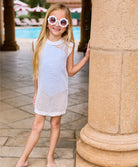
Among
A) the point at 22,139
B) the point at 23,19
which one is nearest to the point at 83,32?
the point at 22,139

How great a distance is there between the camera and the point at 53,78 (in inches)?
94.1

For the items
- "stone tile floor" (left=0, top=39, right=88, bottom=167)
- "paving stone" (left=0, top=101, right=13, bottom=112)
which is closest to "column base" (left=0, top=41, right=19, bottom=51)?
"stone tile floor" (left=0, top=39, right=88, bottom=167)

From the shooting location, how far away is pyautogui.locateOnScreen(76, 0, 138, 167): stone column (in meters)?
2.26

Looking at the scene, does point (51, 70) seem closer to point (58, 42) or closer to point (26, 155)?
point (58, 42)

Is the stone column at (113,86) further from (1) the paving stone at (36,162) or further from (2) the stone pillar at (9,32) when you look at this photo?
(2) the stone pillar at (9,32)

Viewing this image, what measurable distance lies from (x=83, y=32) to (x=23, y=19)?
21065 millimetres

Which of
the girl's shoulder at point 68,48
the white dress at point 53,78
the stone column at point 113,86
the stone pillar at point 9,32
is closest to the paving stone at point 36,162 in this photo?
the stone column at point 113,86

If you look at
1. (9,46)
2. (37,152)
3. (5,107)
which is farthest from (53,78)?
(9,46)

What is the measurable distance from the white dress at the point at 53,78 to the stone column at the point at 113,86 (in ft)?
0.83

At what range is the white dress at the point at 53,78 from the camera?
2383 mm

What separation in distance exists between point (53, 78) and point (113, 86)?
0.50 meters

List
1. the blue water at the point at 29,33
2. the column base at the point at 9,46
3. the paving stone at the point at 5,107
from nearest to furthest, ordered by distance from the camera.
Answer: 1. the paving stone at the point at 5,107
2. the column base at the point at 9,46
3. the blue water at the point at 29,33

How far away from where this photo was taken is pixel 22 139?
3232 mm

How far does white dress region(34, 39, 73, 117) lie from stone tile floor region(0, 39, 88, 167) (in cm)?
59
